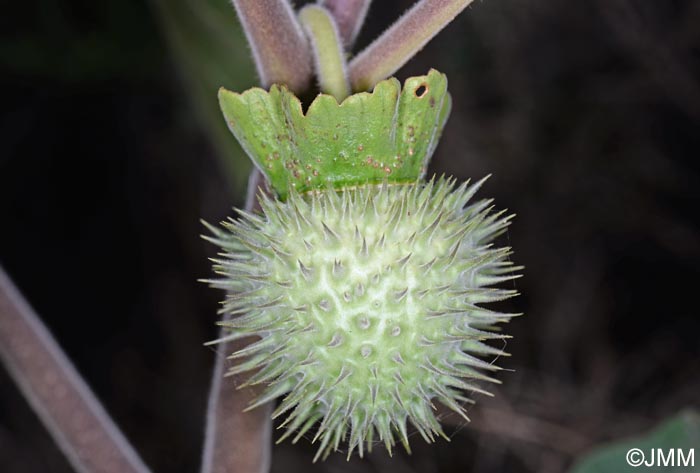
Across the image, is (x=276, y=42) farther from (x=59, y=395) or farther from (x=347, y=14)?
(x=59, y=395)

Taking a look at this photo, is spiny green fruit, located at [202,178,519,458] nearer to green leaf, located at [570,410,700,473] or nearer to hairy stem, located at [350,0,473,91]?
hairy stem, located at [350,0,473,91]

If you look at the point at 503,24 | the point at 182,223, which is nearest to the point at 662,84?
the point at 503,24

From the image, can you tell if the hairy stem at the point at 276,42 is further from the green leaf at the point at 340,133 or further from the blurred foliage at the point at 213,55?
the blurred foliage at the point at 213,55

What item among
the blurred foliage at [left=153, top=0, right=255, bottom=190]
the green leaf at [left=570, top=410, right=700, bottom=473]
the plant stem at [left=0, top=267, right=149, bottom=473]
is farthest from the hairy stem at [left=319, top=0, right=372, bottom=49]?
the green leaf at [left=570, top=410, right=700, bottom=473]

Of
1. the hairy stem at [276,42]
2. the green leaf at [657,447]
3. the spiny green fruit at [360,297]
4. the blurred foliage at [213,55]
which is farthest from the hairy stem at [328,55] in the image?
the green leaf at [657,447]

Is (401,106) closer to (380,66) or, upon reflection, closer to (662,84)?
(380,66)
